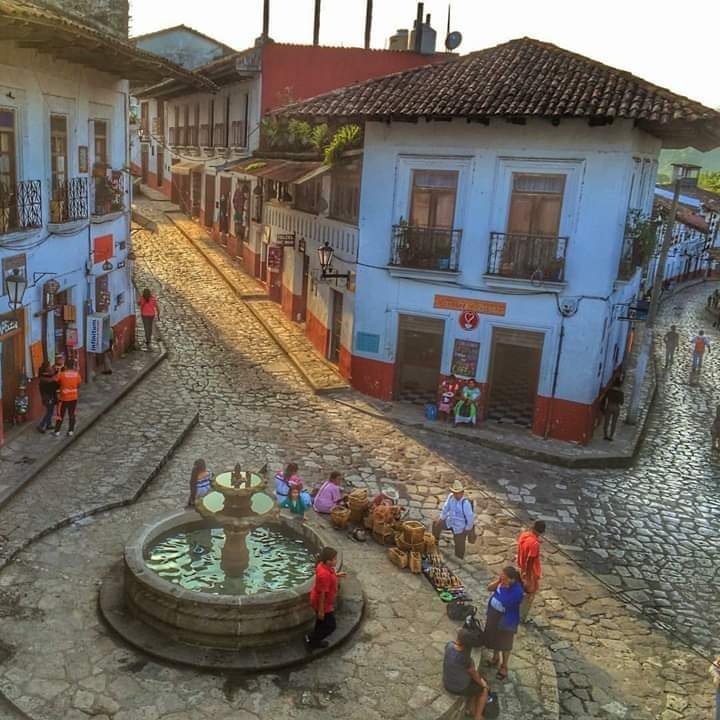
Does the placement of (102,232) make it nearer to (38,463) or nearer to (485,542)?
(38,463)

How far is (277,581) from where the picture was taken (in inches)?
400

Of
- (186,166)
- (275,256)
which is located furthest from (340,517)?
(186,166)

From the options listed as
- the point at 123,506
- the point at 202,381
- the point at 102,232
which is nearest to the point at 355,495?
the point at 123,506

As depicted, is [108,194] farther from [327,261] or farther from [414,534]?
[414,534]

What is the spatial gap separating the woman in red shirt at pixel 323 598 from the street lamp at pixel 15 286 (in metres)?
8.35

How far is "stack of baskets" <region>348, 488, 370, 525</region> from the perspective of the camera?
485 inches

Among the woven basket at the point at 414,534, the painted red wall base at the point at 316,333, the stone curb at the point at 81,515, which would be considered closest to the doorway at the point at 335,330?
the painted red wall base at the point at 316,333

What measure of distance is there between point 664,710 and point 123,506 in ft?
27.3

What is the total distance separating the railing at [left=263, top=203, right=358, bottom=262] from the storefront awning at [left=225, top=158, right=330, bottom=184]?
1.35 meters

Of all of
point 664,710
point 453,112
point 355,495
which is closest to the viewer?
point 664,710

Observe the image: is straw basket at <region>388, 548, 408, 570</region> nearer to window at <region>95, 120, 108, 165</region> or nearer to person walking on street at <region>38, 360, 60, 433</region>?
person walking on street at <region>38, 360, 60, 433</region>

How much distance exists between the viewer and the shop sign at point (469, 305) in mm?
17875

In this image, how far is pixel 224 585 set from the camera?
995 centimetres

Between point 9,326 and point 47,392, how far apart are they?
1.45m
